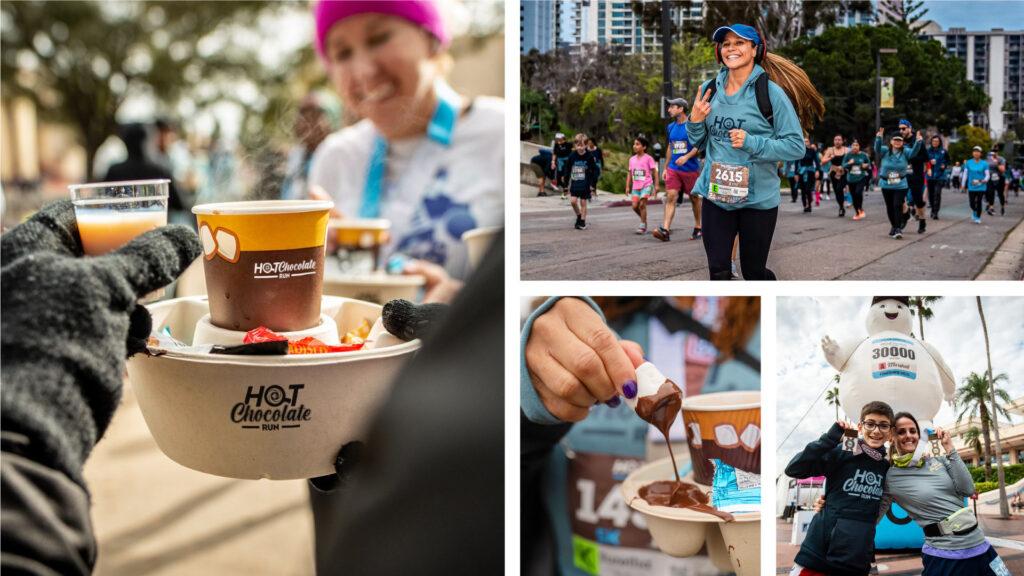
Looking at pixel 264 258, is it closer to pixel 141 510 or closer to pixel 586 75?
pixel 586 75

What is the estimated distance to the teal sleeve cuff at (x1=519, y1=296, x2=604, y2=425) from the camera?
1603 mm

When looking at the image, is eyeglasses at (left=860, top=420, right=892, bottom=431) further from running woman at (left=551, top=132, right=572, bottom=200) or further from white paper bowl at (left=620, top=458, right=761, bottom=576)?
running woman at (left=551, top=132, right=572, bottom=200)

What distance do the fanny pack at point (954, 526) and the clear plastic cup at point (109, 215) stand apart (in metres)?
1.41

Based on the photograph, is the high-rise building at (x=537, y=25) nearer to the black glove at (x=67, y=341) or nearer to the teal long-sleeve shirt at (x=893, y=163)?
the teal long-sleeve shirt at (x=893, y=163)

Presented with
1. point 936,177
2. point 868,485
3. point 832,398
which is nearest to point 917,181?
point 936,177

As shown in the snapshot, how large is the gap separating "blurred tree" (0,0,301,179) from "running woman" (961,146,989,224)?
4.31 ft

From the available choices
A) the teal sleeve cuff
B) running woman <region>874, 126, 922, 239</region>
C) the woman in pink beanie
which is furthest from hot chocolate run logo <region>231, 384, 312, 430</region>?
running woman <region>874, 126, 922, 239</region>

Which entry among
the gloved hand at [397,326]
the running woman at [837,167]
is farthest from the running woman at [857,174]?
the gloved hand at [397,326]

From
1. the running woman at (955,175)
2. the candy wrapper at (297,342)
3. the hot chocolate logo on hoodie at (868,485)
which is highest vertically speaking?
the running woman at (955,175)

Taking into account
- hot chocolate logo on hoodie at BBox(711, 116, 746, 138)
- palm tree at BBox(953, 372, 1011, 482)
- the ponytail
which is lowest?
palm tree at BBox(953, 372, 1011, 482)

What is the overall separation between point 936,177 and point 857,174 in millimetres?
144

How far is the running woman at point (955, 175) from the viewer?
1594 millimetres

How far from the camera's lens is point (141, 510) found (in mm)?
2605

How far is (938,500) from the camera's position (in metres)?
1.64
